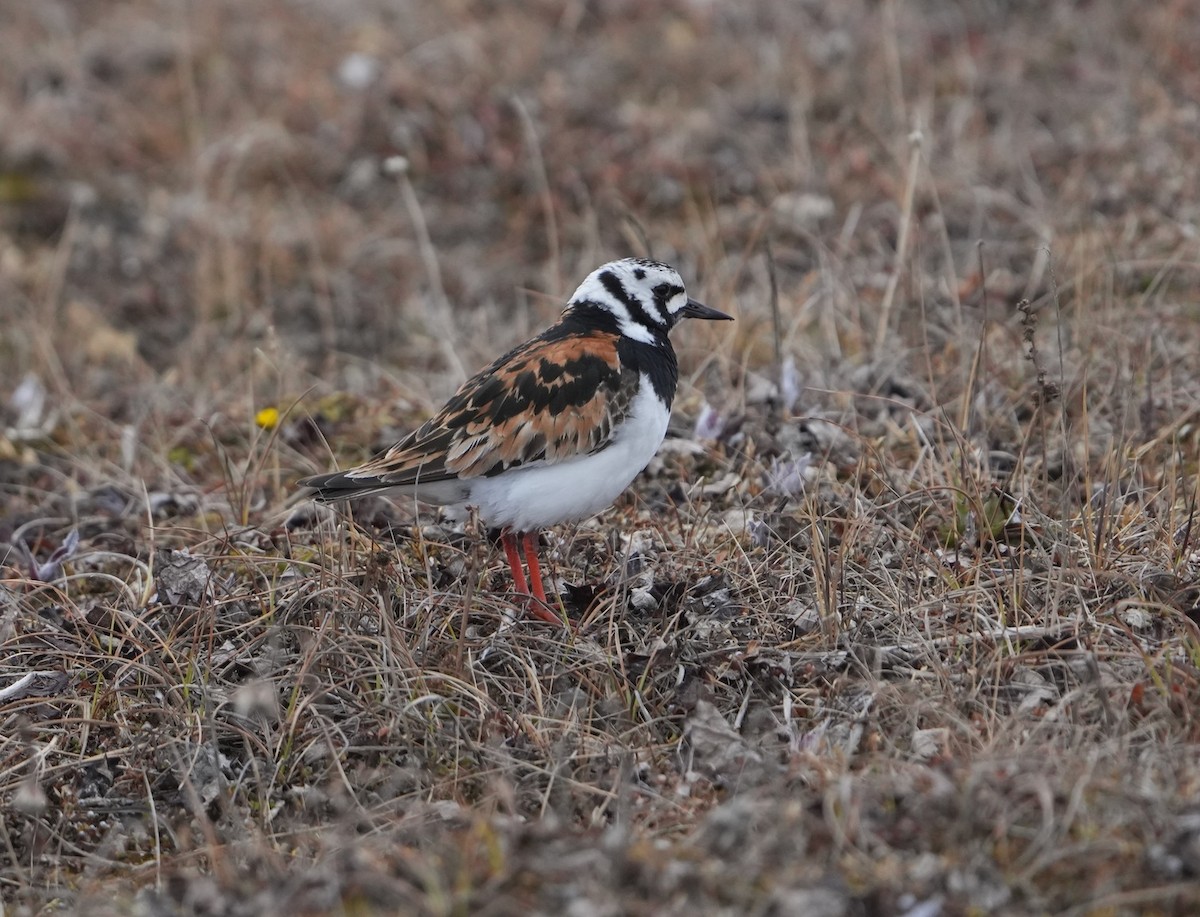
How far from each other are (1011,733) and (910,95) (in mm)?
7063

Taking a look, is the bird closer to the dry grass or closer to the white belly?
the white belly

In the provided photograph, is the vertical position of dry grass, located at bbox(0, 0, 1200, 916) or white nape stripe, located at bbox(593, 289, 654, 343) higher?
white nape stripe, located at bbox(593, 289, 654, 343)

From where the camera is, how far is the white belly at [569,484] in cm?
498

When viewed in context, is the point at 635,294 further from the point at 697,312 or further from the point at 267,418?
the point at 267,418

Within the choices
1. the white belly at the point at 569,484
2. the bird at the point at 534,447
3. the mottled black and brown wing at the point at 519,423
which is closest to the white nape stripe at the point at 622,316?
the bird at the point at 534,447

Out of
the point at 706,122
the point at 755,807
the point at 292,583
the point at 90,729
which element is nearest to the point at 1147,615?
the point at 755,807

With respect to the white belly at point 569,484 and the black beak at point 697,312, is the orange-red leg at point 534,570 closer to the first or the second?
the white belly at point 569,484

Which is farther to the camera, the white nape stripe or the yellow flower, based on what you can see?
the yellow flower

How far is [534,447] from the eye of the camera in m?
5.07

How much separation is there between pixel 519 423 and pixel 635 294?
781 millimetres

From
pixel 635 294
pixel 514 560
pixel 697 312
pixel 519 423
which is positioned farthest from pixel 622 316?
pixel 514 560

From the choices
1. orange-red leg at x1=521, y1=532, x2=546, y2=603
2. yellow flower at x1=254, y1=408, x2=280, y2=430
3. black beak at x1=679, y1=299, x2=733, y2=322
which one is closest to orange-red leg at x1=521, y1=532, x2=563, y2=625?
orange-red leg at x1=521, y1=532, x2=546, y2=603

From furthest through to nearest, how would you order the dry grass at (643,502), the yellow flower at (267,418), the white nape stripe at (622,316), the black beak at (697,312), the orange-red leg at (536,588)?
1. the yellow flower at (267,418)
2. the black beak at (697,312)
3. the white nape stripe at (622,316)
4. the orange-red leg at (536,588)
5. the dry grass at (643,502)

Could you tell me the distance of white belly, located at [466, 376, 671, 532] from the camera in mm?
4977
